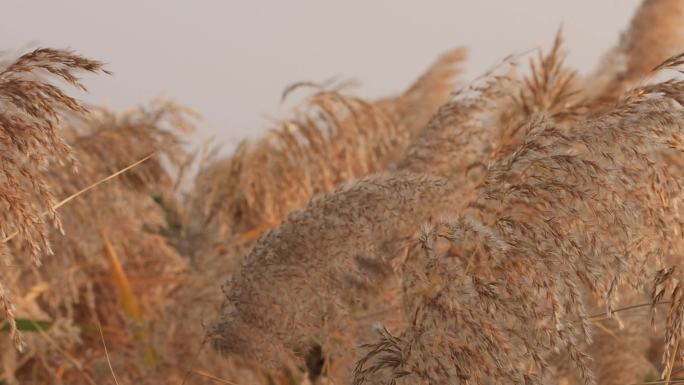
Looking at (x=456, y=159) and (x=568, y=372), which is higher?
(x=456, y=159)

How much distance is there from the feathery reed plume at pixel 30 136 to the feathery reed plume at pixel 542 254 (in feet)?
2.38

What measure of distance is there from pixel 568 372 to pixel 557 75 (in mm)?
1532

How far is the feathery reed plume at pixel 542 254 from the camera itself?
180 cm

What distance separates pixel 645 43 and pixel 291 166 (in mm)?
3755

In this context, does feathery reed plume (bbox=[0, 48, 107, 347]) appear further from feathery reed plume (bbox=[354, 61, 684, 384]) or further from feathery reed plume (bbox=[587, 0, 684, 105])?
feathery reed plume (bbox=[587, 0, 684, 105])

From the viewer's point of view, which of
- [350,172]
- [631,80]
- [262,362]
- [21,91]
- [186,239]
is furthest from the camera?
[631,80]

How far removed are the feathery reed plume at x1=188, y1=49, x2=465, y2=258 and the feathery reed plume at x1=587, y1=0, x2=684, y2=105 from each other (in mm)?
2653

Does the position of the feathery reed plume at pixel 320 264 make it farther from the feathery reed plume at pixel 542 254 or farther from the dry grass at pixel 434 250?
the feathery reed plume at pixel 542 254

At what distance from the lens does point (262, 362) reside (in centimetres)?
254

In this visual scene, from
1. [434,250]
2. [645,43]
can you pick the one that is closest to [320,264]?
[434,250]

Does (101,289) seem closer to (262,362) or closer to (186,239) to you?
(186,239)

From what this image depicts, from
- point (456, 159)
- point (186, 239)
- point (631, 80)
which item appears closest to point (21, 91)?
point (456, 159)

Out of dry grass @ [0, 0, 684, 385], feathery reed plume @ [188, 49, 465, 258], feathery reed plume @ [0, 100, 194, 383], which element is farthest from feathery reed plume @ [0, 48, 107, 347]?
feathery reed plume @ [188, 49, 465, 258]

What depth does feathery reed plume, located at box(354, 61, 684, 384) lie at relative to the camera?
1798mm
